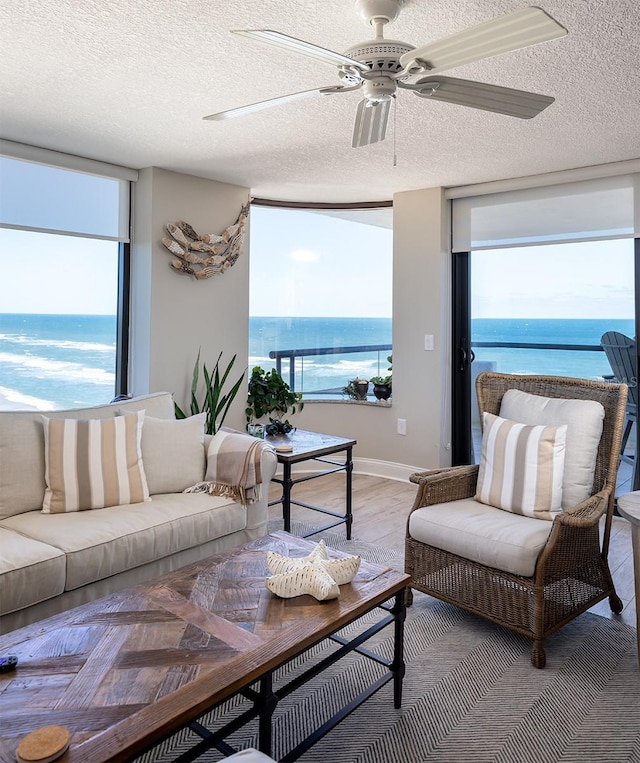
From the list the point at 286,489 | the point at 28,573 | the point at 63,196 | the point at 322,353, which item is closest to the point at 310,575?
the point at 28,573

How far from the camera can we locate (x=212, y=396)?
13.5ft

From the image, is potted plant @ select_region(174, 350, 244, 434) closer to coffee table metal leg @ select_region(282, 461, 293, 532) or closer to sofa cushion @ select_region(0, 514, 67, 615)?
coffee table metal leg @ select_region(282, 461, 293, 532)

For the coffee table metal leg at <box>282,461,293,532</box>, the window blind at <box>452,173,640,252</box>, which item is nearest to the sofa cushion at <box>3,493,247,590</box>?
the coffee table metal leg at <box>282,461,293,532</box>

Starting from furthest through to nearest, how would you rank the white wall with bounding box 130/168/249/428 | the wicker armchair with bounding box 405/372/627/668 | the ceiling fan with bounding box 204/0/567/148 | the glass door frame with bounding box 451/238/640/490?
the glass door frame with bounding box 451/238/640/490 < the white wall with bounding box 130/168/249/428 < the wicker armchair with bounding box 405/372/627/668 < the ceiling fan with bounding box 204/0/567/148

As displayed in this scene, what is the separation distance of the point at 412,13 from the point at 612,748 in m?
2.45

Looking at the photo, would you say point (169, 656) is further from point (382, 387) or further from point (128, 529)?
point (382, 387)

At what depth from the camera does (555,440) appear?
2570 mm

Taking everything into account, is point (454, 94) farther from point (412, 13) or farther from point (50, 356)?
point (50, 356)

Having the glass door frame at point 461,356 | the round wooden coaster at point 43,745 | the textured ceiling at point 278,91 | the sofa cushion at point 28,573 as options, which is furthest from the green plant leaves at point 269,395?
the round wooden coaster at point 43,745

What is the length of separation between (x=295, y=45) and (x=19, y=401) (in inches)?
119

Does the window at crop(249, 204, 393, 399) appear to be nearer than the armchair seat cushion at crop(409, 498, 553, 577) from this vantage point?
No

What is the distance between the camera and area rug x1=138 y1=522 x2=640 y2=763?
5.89 ft

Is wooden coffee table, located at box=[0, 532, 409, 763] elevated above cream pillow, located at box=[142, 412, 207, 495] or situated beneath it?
situated beneath

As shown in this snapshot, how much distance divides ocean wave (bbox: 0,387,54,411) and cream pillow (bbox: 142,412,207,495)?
117 cm
